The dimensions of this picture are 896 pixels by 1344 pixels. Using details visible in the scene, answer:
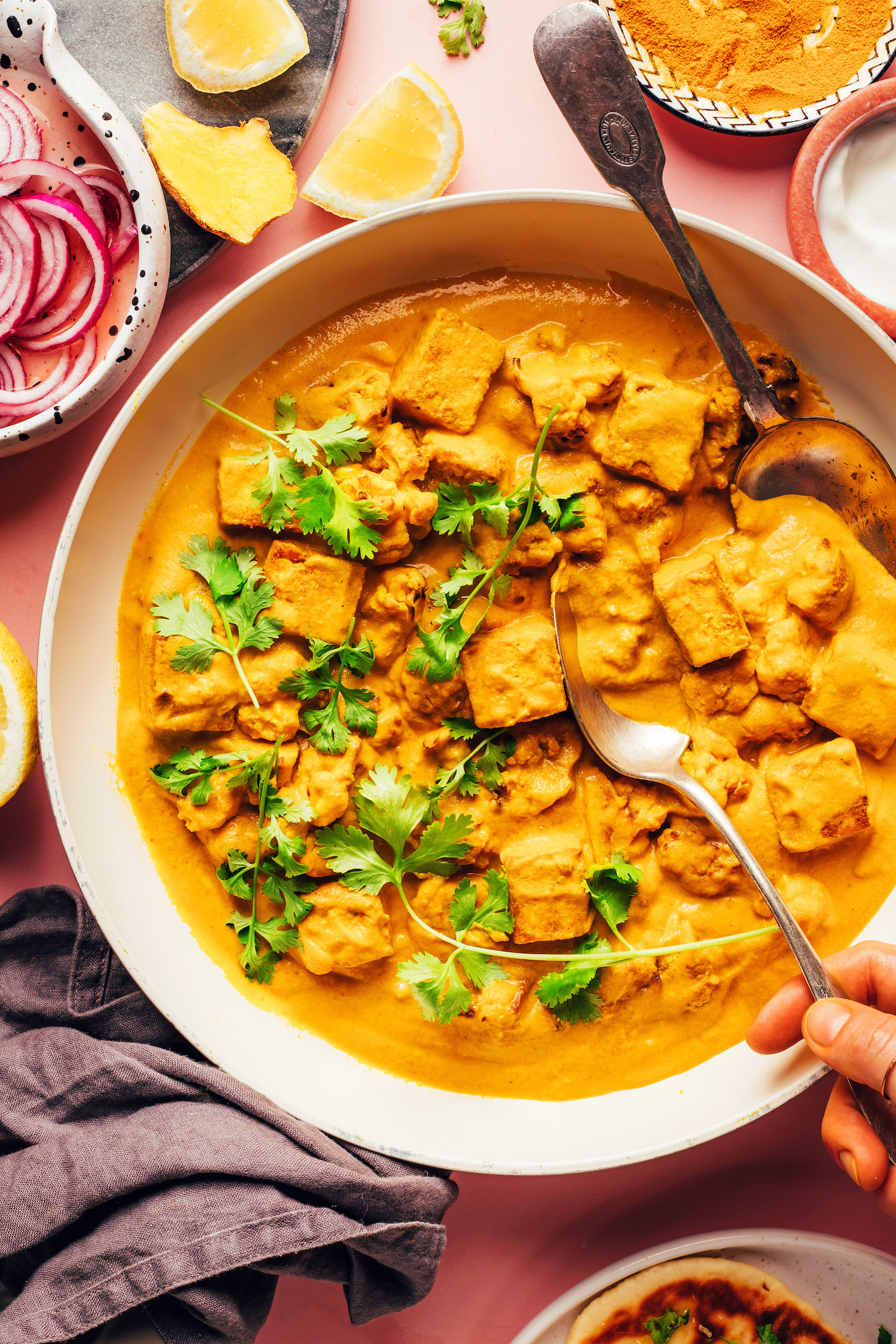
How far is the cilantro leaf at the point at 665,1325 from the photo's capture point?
11.2ft

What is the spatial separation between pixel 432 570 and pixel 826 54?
2.23 meters

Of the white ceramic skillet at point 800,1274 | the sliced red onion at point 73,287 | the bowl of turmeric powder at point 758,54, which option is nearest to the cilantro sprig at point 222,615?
the sliced red onion at point 73,287

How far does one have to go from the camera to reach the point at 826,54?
Result: 3.11 m

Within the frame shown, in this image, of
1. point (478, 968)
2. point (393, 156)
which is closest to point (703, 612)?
point (478, 968)

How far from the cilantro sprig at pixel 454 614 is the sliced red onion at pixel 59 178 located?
1.69 metres

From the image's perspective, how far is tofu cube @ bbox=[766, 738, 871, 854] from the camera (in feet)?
9.72

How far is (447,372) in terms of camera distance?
2945 mm

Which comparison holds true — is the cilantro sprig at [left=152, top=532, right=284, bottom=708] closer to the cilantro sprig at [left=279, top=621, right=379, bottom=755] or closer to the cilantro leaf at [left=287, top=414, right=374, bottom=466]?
the cilantro sprig at [left=279, top=621, right=379, bottom=755]

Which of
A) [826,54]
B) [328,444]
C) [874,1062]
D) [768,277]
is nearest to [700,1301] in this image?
[874,1062]

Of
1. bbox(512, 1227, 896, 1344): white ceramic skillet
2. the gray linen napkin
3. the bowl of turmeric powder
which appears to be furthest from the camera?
bbox(512, 1227, 896, 1344): white ceramic skillet

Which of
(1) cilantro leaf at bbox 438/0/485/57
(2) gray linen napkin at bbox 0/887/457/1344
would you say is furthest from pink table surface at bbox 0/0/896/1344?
(2) gray linen napkin at bbox 0/887/457/1344

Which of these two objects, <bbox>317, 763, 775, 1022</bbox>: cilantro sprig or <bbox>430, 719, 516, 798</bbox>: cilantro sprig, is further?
<bbox>430, 719, 516, 798</bbox>: cilantro sprig

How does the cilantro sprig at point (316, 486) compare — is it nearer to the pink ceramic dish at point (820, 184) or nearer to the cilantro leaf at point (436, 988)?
the cilantro leaf at point (436, 988)

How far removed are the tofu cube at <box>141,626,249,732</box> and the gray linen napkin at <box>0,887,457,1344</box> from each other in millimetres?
820
